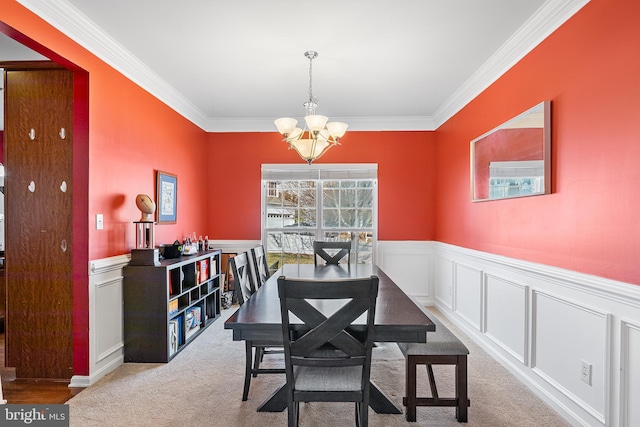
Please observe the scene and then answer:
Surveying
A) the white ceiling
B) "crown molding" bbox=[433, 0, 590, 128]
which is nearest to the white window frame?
the white ceiling

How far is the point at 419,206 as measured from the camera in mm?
5141

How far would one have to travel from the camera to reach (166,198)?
12.8 feet

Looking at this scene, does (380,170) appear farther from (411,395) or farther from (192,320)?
(411,395)

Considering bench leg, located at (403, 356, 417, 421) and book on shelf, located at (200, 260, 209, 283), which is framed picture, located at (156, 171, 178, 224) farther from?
bench leg, located at (403, 356, 417, 421)

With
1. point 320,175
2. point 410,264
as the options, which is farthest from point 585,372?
point 320,175

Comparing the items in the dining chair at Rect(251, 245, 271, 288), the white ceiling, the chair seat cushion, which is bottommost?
the chair seat cushion

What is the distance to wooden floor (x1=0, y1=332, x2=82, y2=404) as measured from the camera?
2.51 meters

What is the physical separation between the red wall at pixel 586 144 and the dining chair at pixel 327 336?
4.39 ft

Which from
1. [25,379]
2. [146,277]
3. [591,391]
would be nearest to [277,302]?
[146,277]

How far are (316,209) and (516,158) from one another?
2.91 metres

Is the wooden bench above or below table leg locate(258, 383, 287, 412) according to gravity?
above

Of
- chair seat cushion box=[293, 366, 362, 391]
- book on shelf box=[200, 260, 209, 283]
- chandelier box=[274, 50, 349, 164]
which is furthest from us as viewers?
book on shelf box=[200, 260, 209, 283]

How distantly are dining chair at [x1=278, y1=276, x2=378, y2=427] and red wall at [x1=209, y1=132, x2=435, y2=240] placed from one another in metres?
3.50

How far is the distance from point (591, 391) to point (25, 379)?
3874 millimetres
